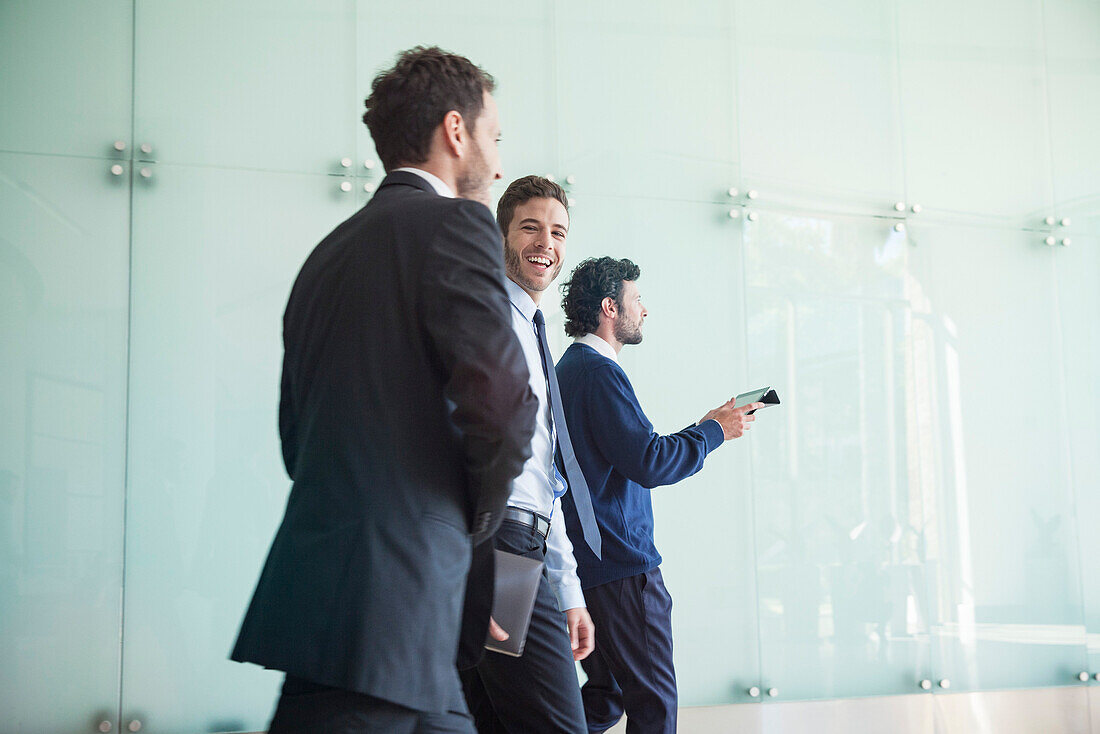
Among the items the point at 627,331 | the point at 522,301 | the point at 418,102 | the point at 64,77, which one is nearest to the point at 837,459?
the point at 627,331

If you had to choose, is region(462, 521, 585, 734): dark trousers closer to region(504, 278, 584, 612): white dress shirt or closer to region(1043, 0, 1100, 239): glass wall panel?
region(504, 278, 584, 612): white dress shirt

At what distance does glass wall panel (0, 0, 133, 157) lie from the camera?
3609 millimetres

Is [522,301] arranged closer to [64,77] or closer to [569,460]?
[569,460]

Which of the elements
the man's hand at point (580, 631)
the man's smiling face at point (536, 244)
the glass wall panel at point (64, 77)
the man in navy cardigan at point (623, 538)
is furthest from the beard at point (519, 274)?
the glass wall panel at point (64, 77)

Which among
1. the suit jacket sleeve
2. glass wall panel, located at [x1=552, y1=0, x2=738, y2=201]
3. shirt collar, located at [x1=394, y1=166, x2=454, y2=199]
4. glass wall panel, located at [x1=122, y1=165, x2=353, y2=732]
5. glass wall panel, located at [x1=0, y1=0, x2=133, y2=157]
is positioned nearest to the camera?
the suit jacket sleeve

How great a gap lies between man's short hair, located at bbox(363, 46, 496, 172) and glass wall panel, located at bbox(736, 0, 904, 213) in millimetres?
2988

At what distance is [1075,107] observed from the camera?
Answer: 484 centimetres

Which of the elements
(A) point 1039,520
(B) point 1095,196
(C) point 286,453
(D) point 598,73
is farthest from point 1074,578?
(C) point 286,453

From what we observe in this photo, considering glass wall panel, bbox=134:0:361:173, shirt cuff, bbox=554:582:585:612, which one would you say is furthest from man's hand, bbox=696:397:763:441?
glass wall panel, bbox=134:0:361:173

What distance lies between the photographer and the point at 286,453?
1.60 meters

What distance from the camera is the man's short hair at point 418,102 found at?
1532mm

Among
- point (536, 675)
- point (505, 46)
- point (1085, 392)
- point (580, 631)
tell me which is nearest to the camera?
point (536, 675)

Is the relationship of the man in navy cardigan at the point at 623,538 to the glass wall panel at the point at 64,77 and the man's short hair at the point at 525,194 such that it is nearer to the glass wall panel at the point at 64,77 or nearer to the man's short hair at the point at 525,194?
the man's short hair at the point at 525,194

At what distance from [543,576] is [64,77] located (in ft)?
9.45
